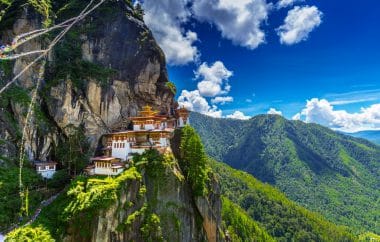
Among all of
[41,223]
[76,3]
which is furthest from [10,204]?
[76,3]

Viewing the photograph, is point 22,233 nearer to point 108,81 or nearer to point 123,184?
point 123,184

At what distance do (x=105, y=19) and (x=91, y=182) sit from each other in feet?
112

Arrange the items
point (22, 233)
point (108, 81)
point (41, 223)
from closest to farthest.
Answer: point (22, 233), point (41, 223), point (108, 81)

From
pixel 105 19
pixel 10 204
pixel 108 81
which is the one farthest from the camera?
pixel 105 19

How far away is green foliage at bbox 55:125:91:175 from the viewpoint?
158 feet

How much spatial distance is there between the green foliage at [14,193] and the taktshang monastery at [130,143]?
689 cm

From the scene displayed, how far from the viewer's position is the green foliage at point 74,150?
48.1 metres

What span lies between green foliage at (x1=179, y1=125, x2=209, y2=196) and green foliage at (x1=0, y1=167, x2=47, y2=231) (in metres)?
19.4

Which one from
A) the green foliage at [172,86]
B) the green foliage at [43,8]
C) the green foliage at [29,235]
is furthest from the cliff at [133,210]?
the green foliage at [43,8]

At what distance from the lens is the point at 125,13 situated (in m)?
61.7

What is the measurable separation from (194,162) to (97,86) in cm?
2110

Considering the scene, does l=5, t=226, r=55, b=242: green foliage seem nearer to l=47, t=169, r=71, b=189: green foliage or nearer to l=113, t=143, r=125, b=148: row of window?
l=47, t=169, r=71, b=189: green foliage

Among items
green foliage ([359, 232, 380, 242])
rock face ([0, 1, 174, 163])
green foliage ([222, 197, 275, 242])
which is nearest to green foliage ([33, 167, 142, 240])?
rock face ([0, 1, 174, 163])

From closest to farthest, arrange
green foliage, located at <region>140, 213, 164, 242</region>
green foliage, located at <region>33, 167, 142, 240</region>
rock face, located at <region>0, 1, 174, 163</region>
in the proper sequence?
green foliage, located at <region>33, 167, 142, 240</region>, green foliage, located at <region>140, 213, 164, 242</region>, rock face, located at <region>0, 1, 174, 163</region>
